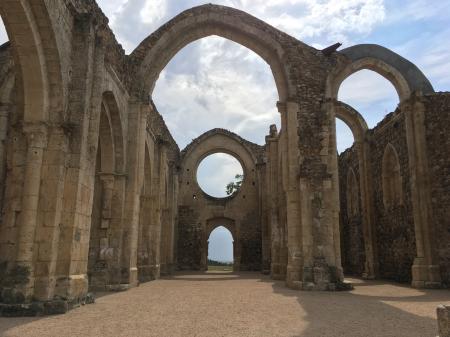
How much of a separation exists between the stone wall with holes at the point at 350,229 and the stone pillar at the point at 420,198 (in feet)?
19.4

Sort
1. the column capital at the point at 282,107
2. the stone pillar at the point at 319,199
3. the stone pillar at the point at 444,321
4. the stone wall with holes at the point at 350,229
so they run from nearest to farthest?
the stone pillar at the point at 444,321 < the stone pillar at the point at 319,199 < the column capital at the point at 282,107 < the stone wall with holes at the point at 350,229

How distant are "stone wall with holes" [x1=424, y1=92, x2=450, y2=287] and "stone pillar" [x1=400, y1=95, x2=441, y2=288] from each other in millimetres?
140

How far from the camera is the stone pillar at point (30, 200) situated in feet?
21.1

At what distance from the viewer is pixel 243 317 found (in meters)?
6.03

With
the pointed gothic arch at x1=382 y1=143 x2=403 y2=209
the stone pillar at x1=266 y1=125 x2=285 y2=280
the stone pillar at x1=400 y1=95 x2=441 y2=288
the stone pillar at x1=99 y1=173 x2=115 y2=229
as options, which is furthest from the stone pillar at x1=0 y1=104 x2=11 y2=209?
the pointed gothic arch at x1=382 y1=143 x2=403 y2=209

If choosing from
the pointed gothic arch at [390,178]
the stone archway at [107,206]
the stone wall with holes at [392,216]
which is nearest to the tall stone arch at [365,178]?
the stone wall with holes at [392,216]

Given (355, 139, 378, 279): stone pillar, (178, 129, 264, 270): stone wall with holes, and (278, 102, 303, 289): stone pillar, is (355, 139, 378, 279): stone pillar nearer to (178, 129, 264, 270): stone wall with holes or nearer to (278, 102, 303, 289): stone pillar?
(278, 102, 303, 289): stone pillar

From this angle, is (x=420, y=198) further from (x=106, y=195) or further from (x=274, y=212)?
(x=106, y=195)

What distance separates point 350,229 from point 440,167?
26.2 feet

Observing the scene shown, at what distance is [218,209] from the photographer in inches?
981

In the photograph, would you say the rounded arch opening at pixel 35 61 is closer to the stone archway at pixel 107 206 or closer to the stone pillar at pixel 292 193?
the stone archway at pixel 107 206

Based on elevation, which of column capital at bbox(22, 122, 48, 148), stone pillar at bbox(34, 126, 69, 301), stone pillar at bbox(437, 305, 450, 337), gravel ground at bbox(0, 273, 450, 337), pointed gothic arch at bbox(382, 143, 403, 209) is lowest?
gravel ground at bbox(0, 273, 450, 337)

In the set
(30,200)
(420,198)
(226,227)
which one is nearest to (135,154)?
(30,200)

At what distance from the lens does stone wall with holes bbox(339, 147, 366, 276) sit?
719 inches
